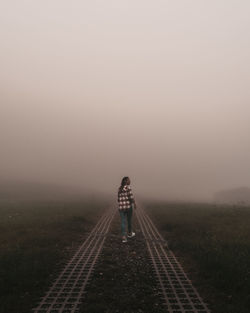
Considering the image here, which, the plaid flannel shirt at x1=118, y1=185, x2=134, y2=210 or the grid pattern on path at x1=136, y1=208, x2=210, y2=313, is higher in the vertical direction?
the plaid flannel shirt at x1=118, y1=185, x2=134, y2=210

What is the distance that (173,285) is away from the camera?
915 cm

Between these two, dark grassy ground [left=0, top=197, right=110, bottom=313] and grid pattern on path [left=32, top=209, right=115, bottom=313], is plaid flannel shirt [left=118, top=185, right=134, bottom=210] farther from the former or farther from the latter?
dark grassy ground [left=0, top=197, right=110, bottom=313]

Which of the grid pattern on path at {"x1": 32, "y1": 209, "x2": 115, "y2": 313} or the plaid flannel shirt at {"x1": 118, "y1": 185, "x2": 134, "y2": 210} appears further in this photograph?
the plaid flannel shirt at {"x1": 118, "y1": 185, "x2": 134, "y2": 210}

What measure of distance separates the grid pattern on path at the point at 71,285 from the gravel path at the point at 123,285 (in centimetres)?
25

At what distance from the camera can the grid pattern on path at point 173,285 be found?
297 inches

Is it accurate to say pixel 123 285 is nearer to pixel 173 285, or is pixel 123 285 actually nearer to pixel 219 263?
pixel 173 285

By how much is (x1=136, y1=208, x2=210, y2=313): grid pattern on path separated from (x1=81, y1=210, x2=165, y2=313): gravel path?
253 mm

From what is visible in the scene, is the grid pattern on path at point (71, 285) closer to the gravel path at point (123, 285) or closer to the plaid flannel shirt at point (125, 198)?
the gravel path at point (123, 285)

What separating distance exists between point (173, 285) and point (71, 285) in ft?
10.4

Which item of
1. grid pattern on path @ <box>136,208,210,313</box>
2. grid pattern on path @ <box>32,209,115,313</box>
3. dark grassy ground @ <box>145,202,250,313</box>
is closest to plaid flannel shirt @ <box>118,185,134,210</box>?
grid pattern on path @ <box>136,208,210,313</box>

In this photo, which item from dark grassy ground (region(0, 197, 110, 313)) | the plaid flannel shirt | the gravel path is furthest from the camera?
the plaid flannel shirt

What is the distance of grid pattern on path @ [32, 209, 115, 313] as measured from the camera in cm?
739

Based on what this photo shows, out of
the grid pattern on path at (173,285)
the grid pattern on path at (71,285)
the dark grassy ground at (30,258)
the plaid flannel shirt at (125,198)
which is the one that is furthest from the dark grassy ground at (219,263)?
the dark grassy ground at (30,258)

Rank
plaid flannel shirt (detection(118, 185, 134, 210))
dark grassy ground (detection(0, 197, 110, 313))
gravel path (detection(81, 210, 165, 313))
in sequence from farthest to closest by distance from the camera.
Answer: plaid flannel shirt (detection(118, 185, 134, 210)) < dark grassy ground (detection(0, 197, 110, 313)) < gravel path (detection(81, 210, 165, 313))
